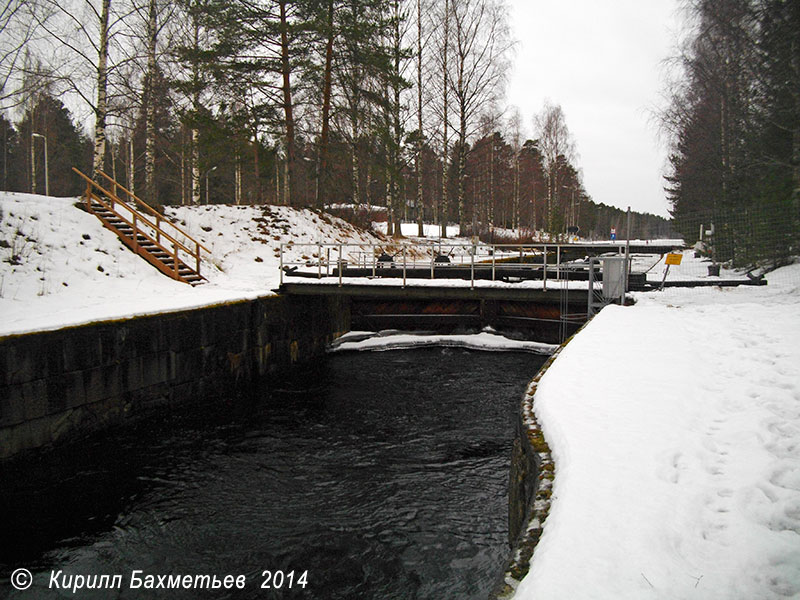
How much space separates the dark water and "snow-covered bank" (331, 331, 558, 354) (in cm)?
513

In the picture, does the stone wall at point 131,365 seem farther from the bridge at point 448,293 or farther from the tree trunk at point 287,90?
the tree trunk at point 287,90

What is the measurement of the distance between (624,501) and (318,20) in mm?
21361

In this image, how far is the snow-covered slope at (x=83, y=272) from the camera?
29.0 ft

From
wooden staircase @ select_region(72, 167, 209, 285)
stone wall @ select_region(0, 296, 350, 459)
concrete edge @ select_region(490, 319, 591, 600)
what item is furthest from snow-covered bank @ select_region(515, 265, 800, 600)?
wooden staircase @ select_region(72, 167, 209, 285)

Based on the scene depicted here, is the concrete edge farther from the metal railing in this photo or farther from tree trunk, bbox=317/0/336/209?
tree trunk, bbox=317/0/336/209

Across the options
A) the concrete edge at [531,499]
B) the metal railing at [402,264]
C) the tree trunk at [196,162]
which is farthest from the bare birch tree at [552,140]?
the concrete edge at [531,499]

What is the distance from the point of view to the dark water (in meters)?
4.95

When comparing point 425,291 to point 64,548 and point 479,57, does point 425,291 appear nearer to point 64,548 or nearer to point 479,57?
point 64,548

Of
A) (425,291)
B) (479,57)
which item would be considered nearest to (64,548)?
(425,291)

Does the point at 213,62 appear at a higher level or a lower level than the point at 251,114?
higher

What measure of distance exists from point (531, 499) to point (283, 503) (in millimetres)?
3847

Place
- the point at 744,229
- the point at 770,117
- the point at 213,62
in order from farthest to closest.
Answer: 1. the point at 213,62
2. the point at 744,229
3. the point at 770,117

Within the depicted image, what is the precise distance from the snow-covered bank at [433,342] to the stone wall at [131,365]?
2504 millimetres

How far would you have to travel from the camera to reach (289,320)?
13.1m
